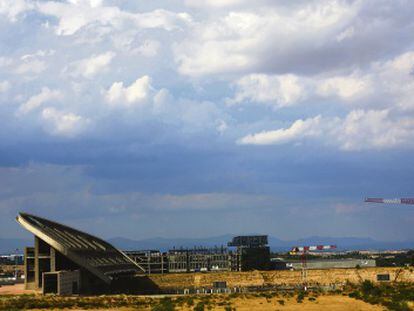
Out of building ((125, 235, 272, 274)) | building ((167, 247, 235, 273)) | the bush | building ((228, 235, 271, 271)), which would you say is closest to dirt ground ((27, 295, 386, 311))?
the bush

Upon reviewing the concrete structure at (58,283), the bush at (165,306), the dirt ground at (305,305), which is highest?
the concrete structure at (58,283)

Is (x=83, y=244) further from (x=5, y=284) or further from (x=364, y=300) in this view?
(x=364, y=300)

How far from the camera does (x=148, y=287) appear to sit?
142 metres

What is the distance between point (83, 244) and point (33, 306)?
43.0 m

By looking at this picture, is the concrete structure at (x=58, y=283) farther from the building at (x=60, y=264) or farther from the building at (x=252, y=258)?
the building at (x=252, y=258)

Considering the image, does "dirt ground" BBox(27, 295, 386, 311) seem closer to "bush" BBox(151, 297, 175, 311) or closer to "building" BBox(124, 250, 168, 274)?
"bush" BBox(151, 297, 175, 311)

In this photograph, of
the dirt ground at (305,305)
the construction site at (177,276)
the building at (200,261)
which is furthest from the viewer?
the building at (200,261)

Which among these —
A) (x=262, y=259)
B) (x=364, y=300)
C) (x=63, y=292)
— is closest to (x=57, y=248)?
(x=63, y=292)

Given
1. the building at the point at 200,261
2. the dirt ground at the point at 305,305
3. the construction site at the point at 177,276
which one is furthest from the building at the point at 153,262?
the dirt ground at the point at 305,305

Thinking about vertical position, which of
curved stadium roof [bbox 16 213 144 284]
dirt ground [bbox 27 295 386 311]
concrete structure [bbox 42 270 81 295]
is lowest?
dirt ground [bbox 27 295 386 311]

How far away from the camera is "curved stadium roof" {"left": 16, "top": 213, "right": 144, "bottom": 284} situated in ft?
357

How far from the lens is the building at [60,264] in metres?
106

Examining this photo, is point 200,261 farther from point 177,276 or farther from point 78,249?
point 78,249

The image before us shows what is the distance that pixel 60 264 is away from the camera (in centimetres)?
11400
